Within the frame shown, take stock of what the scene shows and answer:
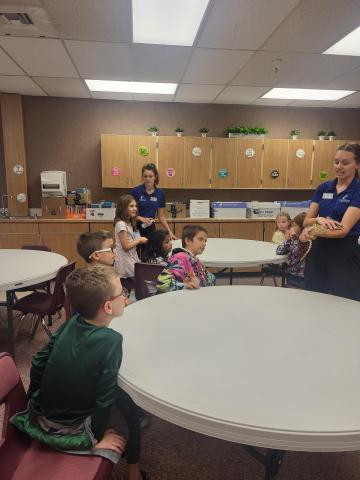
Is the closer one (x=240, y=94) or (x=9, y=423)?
(x=9, y=423)

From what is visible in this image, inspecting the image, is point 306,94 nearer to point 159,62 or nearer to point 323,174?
point 323,174

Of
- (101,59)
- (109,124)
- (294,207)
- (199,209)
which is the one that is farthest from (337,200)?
(109,124)

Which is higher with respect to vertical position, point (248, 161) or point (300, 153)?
point (300, 153)

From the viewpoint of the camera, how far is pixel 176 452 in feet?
5.26

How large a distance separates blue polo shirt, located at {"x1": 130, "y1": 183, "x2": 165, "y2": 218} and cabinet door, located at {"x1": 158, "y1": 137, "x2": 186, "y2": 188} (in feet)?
4.33

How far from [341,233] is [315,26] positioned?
214 cm

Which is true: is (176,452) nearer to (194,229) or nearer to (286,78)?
(194,229)

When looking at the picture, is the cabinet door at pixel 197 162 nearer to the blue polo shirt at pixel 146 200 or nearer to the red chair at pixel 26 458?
the blue polo shirt at pixel 146 200

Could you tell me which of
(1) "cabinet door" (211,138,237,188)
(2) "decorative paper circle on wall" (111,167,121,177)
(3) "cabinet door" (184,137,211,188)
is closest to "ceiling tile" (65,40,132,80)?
(2) "decorative paper circle on wall" (111,167,121,177)

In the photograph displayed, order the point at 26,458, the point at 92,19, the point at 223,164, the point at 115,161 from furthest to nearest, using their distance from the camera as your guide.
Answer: the point at 223,164, the point at 115,161, the point at 92,19, the point at 26,458

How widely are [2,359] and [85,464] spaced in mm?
413

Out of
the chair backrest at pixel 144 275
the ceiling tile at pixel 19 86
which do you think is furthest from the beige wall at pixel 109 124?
the chair backrest at pixel 144 275

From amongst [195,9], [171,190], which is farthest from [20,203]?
[195,9]

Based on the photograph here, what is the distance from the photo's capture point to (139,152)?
16.6 ft
